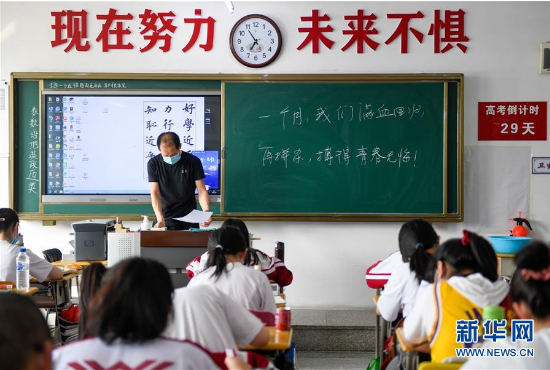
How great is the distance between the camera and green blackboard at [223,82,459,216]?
5.31m

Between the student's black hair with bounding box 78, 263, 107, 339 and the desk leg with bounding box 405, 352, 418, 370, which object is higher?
the student's black hair with bounding box 78, 263, 107, 339

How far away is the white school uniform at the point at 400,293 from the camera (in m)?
2.90

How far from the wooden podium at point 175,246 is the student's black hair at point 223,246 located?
1.51 meters

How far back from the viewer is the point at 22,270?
3557mm

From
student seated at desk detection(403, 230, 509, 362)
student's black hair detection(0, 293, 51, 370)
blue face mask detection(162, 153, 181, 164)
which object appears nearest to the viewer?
student's black hair detection(0, 293, 51, 370)

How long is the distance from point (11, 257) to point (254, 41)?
2831 millimetres

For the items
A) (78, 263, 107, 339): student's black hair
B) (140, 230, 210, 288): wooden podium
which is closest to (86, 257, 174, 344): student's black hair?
(78, 263, 107, 339): student's black hair

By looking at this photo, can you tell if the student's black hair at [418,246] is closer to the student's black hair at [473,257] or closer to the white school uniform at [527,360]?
the student's black hair at [473,257]

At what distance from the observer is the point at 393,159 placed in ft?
17.5

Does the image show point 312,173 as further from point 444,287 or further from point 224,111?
point 444,287

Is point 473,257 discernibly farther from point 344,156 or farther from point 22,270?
point 344,156

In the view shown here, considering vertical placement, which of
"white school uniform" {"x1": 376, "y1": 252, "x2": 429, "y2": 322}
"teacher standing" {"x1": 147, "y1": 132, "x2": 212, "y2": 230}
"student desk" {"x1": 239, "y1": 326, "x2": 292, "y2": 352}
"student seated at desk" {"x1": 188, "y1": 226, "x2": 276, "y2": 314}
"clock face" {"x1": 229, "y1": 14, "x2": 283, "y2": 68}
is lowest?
"student desk" {"x1": 239, "y1": 326, "x2": 292, "y2": 352}

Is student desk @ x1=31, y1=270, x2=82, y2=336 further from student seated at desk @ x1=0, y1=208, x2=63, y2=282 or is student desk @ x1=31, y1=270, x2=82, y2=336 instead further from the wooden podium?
the wooden podium

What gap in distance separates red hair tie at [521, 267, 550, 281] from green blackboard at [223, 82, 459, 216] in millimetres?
3527
